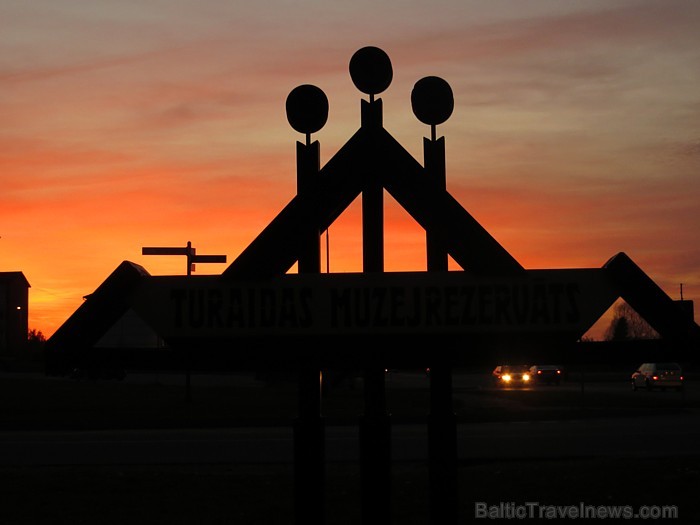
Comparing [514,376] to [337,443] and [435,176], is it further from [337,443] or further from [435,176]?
[435,176]

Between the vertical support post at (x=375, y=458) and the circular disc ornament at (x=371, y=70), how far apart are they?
2.02 m

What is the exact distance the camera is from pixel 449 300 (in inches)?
283

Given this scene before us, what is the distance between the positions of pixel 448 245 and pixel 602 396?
33536 millimetres

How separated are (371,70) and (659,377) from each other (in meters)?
41.8

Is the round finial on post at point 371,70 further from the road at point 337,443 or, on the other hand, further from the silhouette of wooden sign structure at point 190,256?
the silhouette of wooden sign structure at point 190,256

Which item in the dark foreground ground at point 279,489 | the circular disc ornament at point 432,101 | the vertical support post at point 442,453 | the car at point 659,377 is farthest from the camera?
the car at point 659,377

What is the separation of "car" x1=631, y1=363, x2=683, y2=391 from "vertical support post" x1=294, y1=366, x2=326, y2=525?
1619 inches

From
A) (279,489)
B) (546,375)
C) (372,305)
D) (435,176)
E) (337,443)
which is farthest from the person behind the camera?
(546,375)

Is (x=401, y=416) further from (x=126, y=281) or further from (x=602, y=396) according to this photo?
(x=126, y=281)

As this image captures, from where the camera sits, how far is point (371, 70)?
730cm

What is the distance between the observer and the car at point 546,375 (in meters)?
57.5

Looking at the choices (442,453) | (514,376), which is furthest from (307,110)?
(514,376)

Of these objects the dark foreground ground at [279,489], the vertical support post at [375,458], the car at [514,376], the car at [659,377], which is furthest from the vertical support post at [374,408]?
the car at [514,376]

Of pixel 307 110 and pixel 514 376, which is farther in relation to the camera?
pixel 514 376
